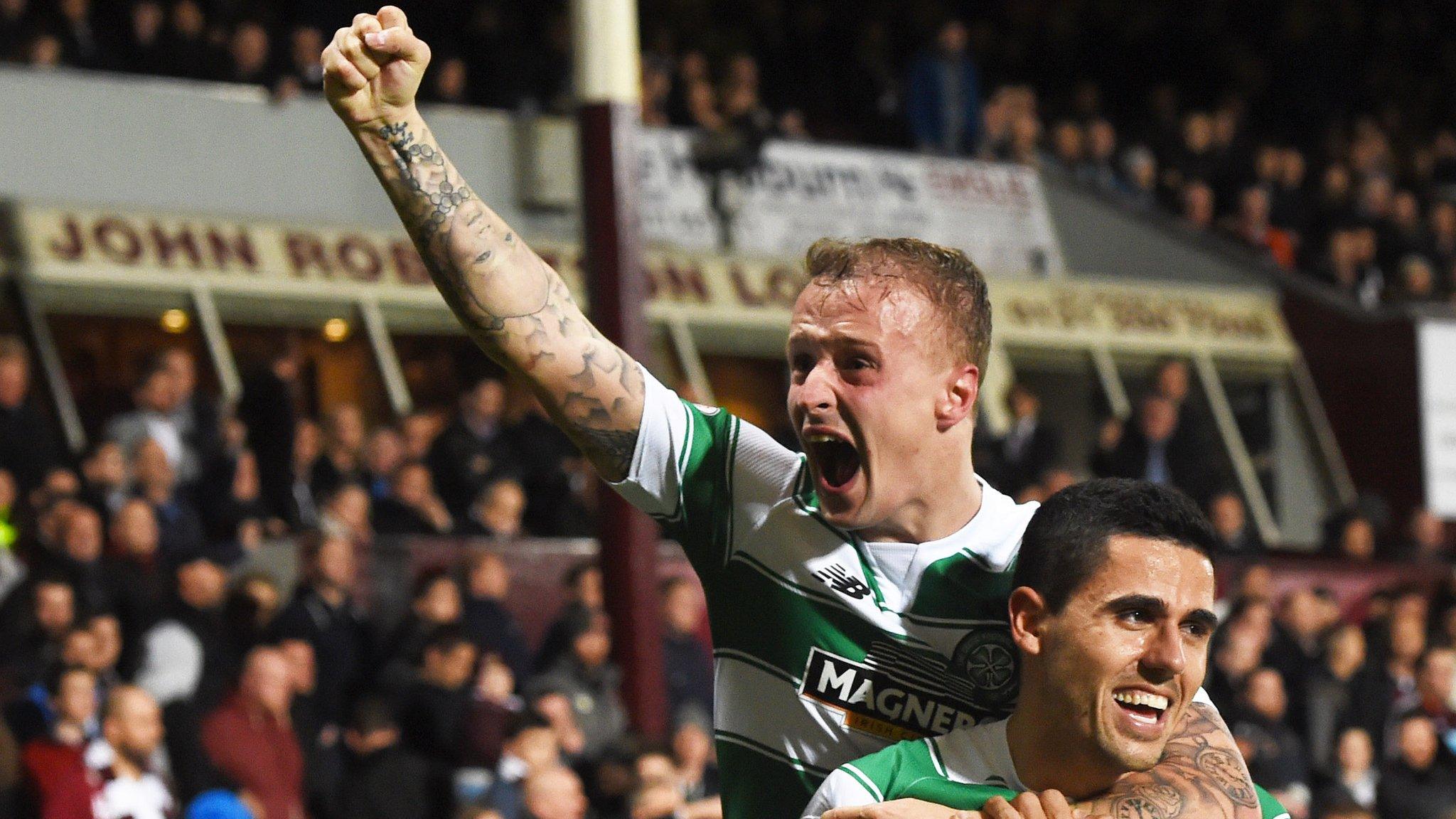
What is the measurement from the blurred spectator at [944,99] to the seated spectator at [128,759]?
9.47m

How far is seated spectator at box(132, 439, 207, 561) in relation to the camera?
9.02 metres

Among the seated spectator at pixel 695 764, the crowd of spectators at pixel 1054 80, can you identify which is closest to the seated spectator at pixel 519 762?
the seated spectator at pixel 695 764

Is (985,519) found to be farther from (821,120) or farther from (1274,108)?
(1274,108)

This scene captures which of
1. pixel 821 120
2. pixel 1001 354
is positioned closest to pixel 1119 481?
pixel 1001 354

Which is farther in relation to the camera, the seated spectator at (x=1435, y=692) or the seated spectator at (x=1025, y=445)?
the seated spectator at (x=1025, y=445)

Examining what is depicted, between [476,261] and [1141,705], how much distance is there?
1.10 m

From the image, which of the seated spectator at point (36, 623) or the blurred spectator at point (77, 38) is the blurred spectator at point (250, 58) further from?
the seated spectator at point (36, 623)

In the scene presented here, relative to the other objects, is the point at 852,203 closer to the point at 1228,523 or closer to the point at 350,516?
the point at 1228,523

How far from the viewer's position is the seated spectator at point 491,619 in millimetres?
9078

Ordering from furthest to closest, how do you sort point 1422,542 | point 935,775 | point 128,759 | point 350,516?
point 1422,542 → point 350,516 → point 128,759 → point 935,775

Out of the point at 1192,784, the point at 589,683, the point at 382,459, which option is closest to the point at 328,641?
the point at 589,683

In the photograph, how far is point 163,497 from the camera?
917cm

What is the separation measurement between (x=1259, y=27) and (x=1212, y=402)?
15.7 ft

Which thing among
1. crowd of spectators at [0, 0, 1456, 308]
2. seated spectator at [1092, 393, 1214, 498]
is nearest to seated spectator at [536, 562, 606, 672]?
seated spectator at [1092, 393, 1214, 498]
